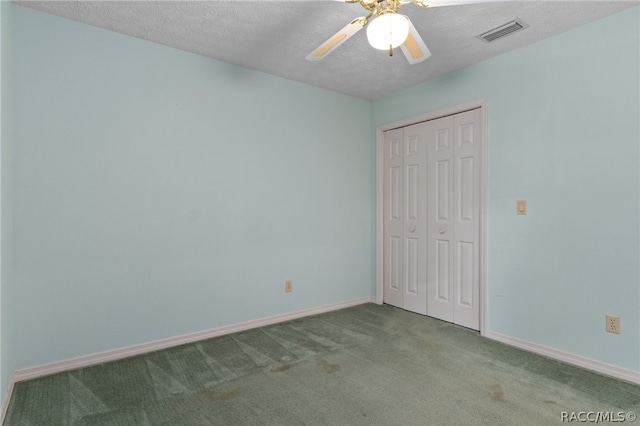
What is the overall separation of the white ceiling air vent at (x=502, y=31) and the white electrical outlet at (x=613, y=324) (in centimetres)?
208

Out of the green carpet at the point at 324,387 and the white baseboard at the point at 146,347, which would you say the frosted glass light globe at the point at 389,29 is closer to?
the green carpet at the point at 324,387

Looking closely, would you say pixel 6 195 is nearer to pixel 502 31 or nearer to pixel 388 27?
pixel 388 27

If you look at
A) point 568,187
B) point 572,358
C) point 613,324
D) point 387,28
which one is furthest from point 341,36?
point 572,358

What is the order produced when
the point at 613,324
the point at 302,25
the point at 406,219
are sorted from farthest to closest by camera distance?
the point at 406,219 → the point at 302,25 → the point at 613,324

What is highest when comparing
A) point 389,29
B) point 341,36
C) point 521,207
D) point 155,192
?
point 341,36

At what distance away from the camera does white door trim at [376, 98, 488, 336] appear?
9.46 feet

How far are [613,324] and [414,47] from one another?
2.21 m

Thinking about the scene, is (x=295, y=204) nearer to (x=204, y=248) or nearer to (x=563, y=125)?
(x=204, y=248)

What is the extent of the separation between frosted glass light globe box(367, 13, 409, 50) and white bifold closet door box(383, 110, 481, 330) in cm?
177

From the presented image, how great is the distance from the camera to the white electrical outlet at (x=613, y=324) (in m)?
2.18

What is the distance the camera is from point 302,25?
2.34 m

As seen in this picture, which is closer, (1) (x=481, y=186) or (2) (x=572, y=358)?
(2) (x=572, y=358)

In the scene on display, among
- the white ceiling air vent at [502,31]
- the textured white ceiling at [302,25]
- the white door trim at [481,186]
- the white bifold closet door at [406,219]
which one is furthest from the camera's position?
the white bifold closet door at [406,219]

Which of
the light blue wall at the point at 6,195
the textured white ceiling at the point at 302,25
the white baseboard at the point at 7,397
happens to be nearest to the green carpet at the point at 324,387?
the white baseboard at the point at 7,397
